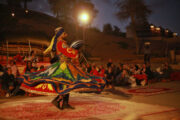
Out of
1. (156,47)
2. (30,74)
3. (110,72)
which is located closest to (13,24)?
(156,47)

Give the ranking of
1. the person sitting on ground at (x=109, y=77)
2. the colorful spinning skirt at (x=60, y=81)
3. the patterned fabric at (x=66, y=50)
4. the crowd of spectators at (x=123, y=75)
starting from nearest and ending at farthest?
the colorful spinning skirt at (x=60, y=81), the patterned fabric at (x=66, y=50), the person sitting on ground at (x=109, y=77), the crowd of spectators at (x=123, y=75)

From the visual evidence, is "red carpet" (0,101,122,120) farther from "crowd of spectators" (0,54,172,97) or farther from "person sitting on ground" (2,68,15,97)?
"crowd of spectators" (0,54,172,97)

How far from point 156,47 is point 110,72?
25.9 meters

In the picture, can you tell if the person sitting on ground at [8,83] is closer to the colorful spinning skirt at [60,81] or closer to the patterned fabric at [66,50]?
the colorful spinning skirt at [60,81]

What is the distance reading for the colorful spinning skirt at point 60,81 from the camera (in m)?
5.88

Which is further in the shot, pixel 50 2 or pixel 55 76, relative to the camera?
pixel 50 2

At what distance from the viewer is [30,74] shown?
6.53 meters

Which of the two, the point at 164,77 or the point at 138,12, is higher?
the point at 138,12

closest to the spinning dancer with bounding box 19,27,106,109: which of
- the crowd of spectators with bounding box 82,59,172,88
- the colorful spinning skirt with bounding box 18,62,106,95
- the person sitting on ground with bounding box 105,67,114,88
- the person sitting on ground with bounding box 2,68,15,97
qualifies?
the colorful spinning skirt with bounding box 18,62,106,95

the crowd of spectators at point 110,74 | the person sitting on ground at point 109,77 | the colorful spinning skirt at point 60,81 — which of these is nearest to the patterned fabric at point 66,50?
the colorful spinning skirt at point 60,81

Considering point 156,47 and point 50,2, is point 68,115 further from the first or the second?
point 50,2

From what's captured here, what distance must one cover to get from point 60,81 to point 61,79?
72 mm

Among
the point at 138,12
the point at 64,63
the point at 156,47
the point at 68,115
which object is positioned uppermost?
the point at 138,12

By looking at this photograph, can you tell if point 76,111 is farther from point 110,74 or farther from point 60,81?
point 110,74
